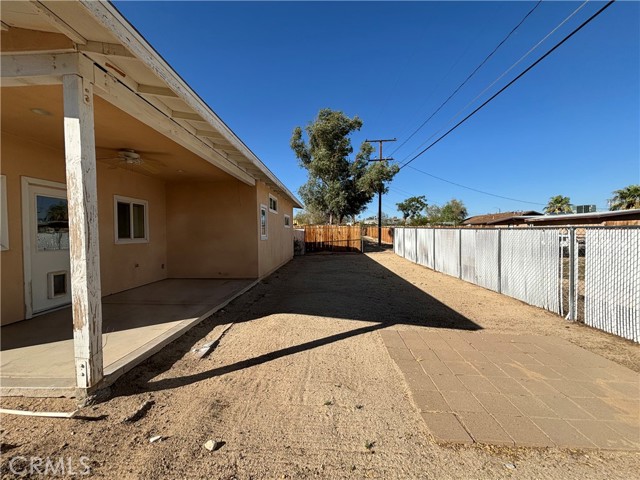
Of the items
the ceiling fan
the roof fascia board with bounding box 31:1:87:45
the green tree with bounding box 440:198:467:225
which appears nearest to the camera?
the roof fascia board with bounding box 31:1:87:45

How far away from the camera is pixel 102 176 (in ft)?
19.8

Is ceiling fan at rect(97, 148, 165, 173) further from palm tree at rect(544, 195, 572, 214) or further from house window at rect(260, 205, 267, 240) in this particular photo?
palm tree at rect(544, 195, 572, 214)

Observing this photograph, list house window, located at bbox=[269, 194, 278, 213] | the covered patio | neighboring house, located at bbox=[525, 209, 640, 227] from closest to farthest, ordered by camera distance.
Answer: the covered patio, house window, located at bbox=[269, 194, 278, 213], neighboring house, located at bbox=[525, 209, 640, 227]

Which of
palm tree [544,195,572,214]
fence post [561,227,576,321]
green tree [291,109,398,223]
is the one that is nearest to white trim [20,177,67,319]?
fence post [561,227,576,321]

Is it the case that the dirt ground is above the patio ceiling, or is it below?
below

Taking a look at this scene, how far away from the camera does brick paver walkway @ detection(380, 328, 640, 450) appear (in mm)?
2242

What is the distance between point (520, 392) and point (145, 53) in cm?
469

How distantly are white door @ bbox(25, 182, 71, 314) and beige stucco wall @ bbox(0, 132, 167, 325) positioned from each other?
0.67 feet

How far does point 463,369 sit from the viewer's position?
3.30 m

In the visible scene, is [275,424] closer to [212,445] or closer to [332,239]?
[212,445]

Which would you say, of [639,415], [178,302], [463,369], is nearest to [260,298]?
[178,302]

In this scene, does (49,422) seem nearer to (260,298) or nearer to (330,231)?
(260,298)

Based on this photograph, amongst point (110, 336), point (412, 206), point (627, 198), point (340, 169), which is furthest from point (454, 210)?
point (110, 336)

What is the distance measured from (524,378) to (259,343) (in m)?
3.01
